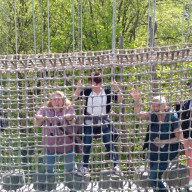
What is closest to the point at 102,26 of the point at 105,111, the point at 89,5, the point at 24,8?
the point at 89,5

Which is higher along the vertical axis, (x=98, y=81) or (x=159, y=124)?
(x=98, y=81)

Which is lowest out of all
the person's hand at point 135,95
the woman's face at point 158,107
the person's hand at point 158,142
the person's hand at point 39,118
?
the person's hand at point 158,142

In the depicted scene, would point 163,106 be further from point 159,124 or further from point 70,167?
point 70,167

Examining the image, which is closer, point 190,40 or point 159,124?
point 159,124

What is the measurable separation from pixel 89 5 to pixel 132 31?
1.74 metres

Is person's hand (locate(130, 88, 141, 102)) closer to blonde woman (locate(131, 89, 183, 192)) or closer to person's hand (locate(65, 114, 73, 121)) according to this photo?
blonde woman (locate(131, 89, 183, 192))

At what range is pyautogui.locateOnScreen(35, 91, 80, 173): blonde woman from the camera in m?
3.08

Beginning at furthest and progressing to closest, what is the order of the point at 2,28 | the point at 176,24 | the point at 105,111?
1. the point at 176,24
2. the point at 2,28
3. the point at 105,111

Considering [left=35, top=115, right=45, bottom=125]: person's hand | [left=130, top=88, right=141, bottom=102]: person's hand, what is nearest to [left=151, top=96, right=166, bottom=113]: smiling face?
[left=130, top=88, right=141, bottom=102]: person's hand

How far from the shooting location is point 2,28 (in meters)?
11.8

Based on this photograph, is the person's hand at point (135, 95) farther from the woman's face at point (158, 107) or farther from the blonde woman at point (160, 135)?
the woman's face at point (158, 107)

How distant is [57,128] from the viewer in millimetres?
3227

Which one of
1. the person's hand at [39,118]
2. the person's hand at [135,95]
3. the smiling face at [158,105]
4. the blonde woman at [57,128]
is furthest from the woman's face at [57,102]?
the smiling face at [158,105]

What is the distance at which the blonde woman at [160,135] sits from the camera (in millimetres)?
3095
